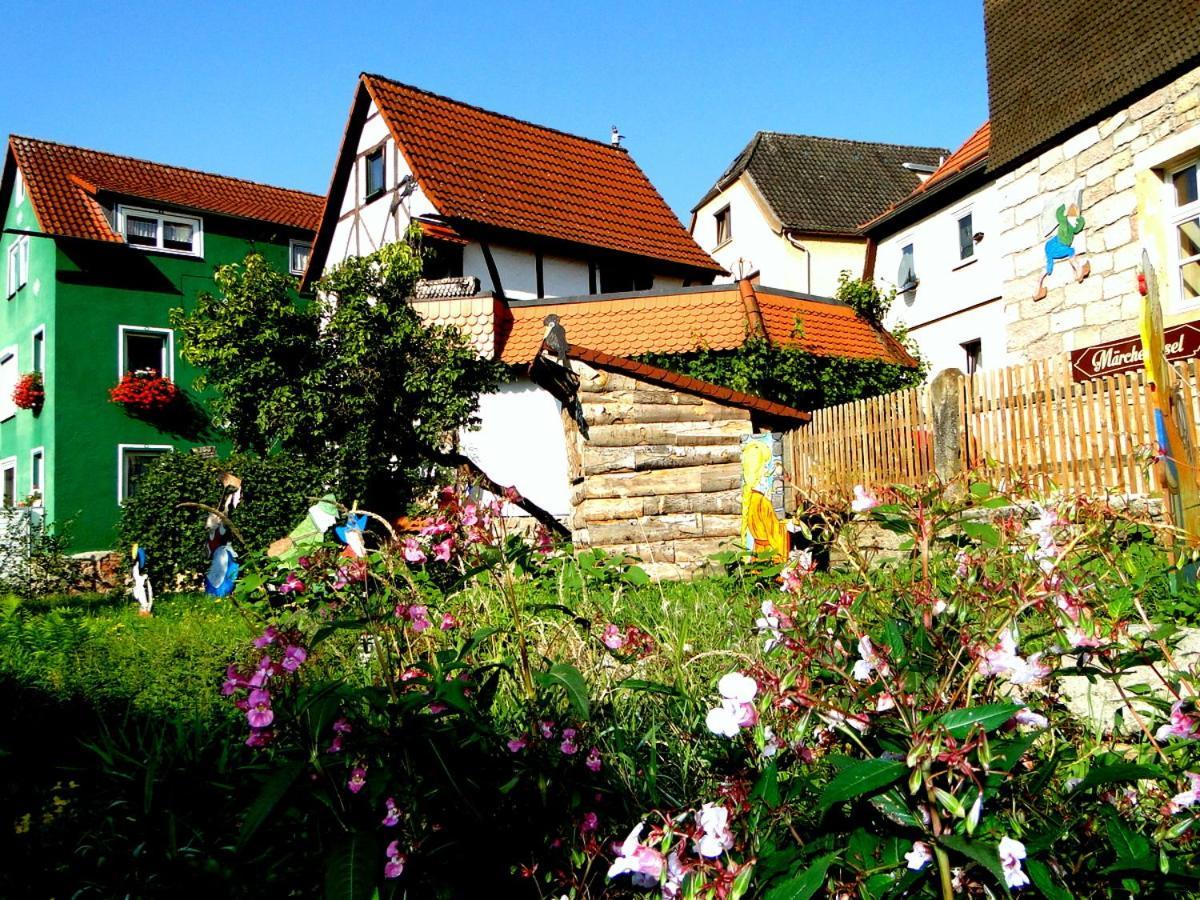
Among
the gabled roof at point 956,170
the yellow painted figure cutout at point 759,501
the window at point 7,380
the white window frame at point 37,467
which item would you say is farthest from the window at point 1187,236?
the window at point 7,380

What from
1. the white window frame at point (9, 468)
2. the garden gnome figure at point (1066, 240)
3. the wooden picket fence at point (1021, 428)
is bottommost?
the wooden picket fence at point (1021, 428)

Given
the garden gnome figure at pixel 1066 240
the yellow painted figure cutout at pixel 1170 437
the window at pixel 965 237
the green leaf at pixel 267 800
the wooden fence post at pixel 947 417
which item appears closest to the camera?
the green leaf at pixel 267 800

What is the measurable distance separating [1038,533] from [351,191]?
23054 millimetres

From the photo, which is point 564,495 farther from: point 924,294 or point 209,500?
point 924,294

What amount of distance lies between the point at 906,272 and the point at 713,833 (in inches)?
812

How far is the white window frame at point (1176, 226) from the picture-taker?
12377 mm

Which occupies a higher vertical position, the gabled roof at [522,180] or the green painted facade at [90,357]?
the gabled roof at [522,180]

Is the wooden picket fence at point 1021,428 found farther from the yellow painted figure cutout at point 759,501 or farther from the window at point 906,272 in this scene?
the window at point 906,272

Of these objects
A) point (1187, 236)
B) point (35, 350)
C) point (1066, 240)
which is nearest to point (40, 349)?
point (35, 350)

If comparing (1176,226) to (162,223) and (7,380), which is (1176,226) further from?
(7,380)

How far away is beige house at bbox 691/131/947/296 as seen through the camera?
2616cm

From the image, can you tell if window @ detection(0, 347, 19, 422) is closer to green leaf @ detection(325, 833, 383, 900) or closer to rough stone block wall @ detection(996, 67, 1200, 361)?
rough stone block wall @ detection(996, 67, 1200, 361)

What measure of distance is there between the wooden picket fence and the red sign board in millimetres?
2177

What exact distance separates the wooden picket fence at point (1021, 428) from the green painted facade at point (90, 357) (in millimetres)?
16719
